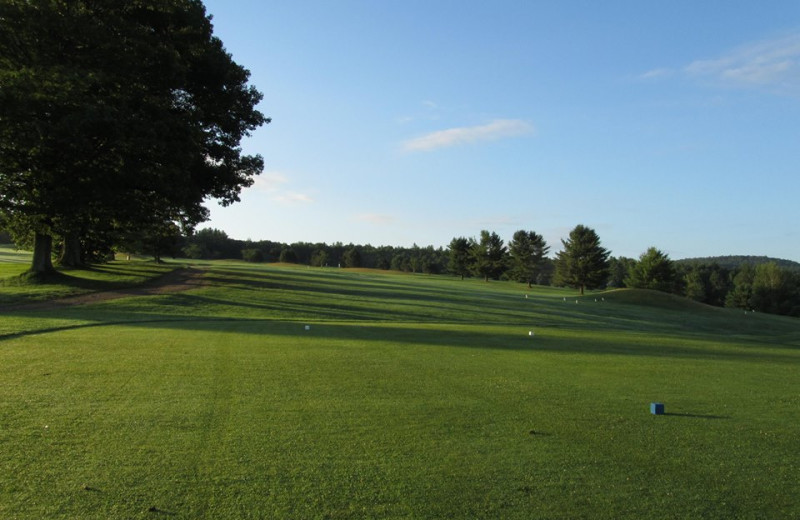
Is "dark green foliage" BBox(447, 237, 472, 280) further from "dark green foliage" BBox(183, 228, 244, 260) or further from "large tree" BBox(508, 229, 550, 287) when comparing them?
"dark green foliage" BBox(183, 228, 244, 260)

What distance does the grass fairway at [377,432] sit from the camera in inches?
158

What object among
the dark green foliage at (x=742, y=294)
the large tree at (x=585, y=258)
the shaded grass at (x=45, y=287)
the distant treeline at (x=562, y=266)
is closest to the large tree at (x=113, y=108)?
the shaded grass at (x=45, y=287)

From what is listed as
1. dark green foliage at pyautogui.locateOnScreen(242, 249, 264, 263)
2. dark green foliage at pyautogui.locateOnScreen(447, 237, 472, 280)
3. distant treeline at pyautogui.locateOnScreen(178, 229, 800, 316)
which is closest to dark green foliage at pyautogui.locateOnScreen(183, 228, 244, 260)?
distant treeline at pyautogui.locateOnScreen(178, 229, 800, 316)

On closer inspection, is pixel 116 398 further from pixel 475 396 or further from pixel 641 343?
pixel 641 343

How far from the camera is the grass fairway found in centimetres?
400

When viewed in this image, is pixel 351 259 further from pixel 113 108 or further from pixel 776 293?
pixel 113 108

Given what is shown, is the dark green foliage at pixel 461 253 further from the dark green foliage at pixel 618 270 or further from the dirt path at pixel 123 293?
the dirt path at pixel 123 293

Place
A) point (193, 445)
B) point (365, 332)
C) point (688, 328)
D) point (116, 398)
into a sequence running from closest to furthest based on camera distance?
point (193, 445)
point (116, 398)
point (365, 332)
point (688, 328)

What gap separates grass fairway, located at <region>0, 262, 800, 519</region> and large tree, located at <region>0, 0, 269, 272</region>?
417 inches

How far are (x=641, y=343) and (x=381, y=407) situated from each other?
1272 cm

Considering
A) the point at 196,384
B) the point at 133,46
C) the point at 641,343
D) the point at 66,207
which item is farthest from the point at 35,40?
the point at 641,343

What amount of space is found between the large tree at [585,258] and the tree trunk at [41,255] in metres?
61.1

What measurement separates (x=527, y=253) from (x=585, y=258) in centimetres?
1195

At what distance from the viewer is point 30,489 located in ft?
12.8
